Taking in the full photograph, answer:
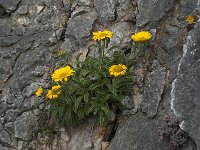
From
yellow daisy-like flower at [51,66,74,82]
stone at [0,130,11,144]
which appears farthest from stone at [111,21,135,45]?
stone at [0,130,11,144]

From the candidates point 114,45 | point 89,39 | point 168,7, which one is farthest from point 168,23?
point 89,39

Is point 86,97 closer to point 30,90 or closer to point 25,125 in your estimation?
point 25,125

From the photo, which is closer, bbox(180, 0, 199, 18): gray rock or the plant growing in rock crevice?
the plant growing in rock crevice

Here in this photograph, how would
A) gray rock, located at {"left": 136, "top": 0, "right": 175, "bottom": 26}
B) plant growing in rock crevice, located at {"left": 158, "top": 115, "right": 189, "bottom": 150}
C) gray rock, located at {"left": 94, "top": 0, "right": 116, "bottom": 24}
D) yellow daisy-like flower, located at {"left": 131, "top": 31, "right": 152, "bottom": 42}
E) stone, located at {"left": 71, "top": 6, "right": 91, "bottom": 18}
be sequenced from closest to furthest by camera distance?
1. plant growing in rock crevice, located at {"left": 158, "top": 115, "right": 189, "bottom": 150}
2. yellow daisy-like flower, located at {"left": 131, "top": 31, "right": 152, "bottom": 42}
3. gray rock, located at {"left": 136, "top": 0, "right": 175, "bottom": 26}
4. gray rock, located at {"left": 94, "top": 0, "right": 116, "bottom": 24}
5. stone, located at {"left": 71, "top": 6, "right": 91, "bottom": 18}

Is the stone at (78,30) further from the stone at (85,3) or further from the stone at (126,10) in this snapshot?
the stone at (126,10)

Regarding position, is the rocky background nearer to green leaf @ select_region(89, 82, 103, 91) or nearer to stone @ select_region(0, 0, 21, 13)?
stone @ select_region(0, 0, 21, 13)

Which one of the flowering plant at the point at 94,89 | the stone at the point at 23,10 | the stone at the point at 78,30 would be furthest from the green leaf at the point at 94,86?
the stone at the point at 23,10

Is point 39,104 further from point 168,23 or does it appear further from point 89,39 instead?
point 168,23
